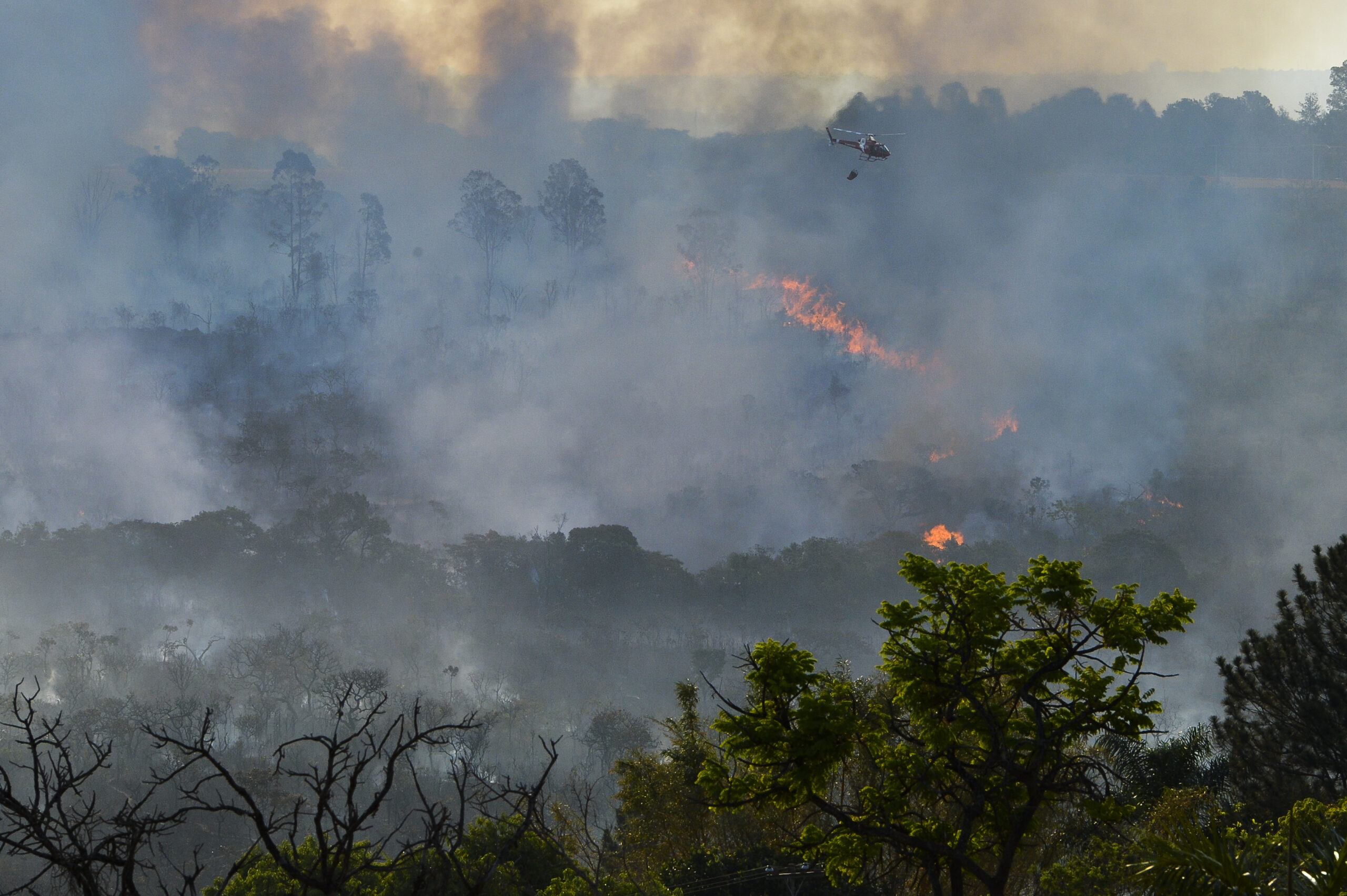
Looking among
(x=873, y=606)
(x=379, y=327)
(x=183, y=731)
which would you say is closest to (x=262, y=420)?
(x=379, y=327)

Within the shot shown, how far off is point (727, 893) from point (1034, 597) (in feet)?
43.0

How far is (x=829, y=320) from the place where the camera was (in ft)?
456

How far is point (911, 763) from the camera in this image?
40.9 ft

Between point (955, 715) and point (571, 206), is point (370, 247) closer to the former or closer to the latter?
point (571, 206)

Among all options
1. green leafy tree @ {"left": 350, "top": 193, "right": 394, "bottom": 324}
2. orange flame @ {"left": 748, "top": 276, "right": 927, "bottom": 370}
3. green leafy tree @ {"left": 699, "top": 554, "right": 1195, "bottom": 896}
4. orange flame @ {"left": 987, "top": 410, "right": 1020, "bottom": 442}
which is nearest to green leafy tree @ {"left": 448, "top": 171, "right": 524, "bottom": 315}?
green leafy tree @ {"left": 350, "top": 193, "right": 394, "bottom": 324}

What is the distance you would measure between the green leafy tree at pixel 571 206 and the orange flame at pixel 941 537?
6797cm

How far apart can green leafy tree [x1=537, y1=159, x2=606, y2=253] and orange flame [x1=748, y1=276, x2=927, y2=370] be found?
26946mm

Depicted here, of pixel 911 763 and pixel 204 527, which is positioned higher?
pixel 204 527

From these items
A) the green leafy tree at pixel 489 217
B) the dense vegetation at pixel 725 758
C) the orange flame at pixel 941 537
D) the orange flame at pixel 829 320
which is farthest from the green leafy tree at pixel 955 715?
the green leafy tree at pixel 489 217

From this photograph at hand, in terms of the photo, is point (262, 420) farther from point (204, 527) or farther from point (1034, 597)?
point (1034, 597)

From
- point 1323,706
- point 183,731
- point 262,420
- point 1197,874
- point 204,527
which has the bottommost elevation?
point 1197,874

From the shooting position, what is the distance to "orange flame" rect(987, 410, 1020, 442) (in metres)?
126

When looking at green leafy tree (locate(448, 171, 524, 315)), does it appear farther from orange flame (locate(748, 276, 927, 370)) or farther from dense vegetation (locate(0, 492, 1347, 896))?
dense vegetation (locate(0, 492, 1347, 896))

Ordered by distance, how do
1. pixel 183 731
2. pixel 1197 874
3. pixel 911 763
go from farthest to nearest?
pixel 183 731 < pixel 911 763 < pixel 1197 874
